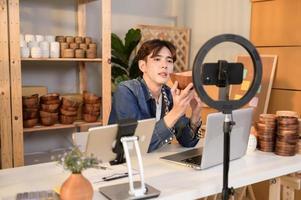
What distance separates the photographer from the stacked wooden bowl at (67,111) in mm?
2744

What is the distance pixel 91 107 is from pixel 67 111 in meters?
0.20

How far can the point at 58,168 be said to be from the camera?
1474 millimetres

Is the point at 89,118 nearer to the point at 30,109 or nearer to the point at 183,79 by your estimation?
the point at 30,109

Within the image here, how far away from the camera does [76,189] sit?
3.35 ft

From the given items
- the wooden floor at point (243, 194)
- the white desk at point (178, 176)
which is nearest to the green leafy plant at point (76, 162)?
the white desk at point (178, 176)

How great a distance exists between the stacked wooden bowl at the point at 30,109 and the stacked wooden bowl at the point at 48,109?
45 millimetres

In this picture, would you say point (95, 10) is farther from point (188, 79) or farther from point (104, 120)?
point (188, 79)

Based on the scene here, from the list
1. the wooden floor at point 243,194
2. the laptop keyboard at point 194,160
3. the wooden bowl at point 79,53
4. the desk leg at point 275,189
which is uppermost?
the wooden bowl at point 79,53

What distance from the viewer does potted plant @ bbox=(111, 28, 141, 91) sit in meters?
3.33

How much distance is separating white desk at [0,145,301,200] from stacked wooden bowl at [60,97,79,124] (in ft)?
4.12

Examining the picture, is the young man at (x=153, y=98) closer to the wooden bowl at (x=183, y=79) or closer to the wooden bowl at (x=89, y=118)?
the wooden bowl at (x=183, y=79)

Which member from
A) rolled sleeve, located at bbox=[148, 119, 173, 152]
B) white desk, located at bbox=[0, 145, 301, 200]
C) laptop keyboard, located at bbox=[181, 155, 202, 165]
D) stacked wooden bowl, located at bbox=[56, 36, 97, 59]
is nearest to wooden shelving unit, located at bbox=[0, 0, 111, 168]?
stacked wooden bowl, located at bbox=[56, 36, 97, 59]

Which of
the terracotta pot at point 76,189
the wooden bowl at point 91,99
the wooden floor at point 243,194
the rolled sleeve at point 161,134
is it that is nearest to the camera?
the terracotta pot at point 76,189

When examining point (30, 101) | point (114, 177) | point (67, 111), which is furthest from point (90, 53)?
point (114, 177)
